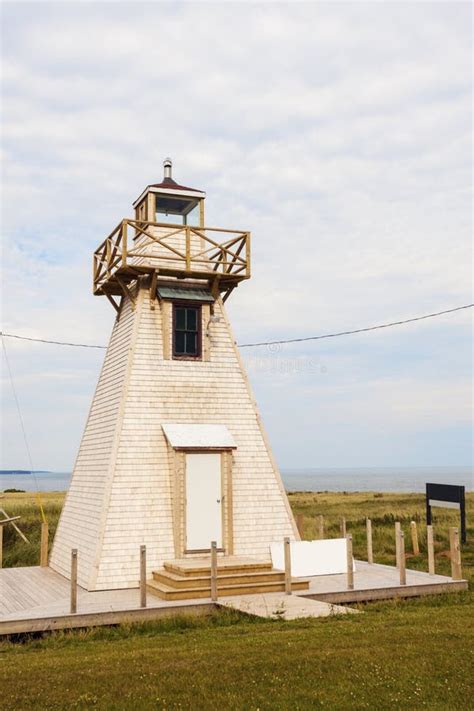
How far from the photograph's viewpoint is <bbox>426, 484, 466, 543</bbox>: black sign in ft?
75.4

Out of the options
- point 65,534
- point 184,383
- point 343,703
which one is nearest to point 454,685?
point 343,703

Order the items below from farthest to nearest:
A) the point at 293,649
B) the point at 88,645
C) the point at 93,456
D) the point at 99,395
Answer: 1. the point at 99,395
2. the point at 93,456
3. the point at 88,645
4. the point at 293,649

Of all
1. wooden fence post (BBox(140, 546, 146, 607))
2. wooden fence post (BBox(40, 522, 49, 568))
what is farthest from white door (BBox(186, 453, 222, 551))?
wooden fence post (BBox(40, 522, 49, 568))

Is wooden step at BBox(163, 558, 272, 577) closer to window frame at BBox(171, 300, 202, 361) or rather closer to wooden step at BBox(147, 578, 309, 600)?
wooden step at BBox(147, 578, 309, 600)

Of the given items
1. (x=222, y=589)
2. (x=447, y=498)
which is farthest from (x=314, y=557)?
(x=447, y=498)

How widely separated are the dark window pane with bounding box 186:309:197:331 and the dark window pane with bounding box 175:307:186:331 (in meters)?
0.10

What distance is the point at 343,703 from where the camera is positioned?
7.98 meters

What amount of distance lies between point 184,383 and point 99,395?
307cm

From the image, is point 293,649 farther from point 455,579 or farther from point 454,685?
point 455,579

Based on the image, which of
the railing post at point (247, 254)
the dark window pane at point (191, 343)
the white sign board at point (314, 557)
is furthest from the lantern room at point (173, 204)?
the white sign board at point (314, 557)

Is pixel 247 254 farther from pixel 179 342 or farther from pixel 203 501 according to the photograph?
pixel 203 501

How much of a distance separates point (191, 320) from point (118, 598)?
7.60 m

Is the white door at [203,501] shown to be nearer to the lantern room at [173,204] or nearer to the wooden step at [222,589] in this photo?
the wooden step at [222,589]

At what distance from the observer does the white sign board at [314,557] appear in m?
17.6
